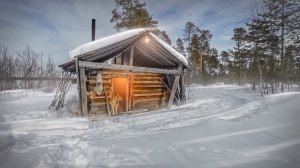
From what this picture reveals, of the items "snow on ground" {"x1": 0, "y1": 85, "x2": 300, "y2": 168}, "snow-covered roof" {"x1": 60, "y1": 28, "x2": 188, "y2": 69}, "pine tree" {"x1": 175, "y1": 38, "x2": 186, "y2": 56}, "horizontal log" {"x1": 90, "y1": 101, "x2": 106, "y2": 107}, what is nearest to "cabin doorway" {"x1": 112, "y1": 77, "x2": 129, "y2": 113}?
"horizontal log" {"x1": 90, "y1": 101, "x2": 106, "y2": 107}

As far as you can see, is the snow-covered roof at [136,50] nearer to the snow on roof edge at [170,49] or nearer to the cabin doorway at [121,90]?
the snow on roof edge at [170,49]

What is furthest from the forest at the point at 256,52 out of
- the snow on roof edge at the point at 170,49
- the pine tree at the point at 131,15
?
the snow on roof edge at the point at 170,49

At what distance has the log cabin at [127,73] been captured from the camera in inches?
423

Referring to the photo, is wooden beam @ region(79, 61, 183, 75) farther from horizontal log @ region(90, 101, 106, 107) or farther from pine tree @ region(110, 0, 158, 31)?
pine tree @ region(110, 0, 158, 31)

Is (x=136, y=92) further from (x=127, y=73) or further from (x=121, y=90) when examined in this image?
(x=127, y=73)

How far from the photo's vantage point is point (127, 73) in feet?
42.7

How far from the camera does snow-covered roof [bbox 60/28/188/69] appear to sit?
424 inches

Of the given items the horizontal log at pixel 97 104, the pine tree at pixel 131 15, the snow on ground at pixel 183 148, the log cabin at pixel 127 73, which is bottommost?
the snow on ground at pixel 183 148

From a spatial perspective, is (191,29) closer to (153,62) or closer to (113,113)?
(153,62)

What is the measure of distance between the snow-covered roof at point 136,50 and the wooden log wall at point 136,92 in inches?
40.9

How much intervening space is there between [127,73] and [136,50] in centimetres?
178

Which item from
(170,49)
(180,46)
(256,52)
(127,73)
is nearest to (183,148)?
(127,73)

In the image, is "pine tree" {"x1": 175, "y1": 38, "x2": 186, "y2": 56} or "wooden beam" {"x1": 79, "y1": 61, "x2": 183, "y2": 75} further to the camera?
"pine tree" {"x1": 175, "y1": 38, "x2": 186, "y2": 56}

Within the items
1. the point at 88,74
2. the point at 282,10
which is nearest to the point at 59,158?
the point at 88,74
